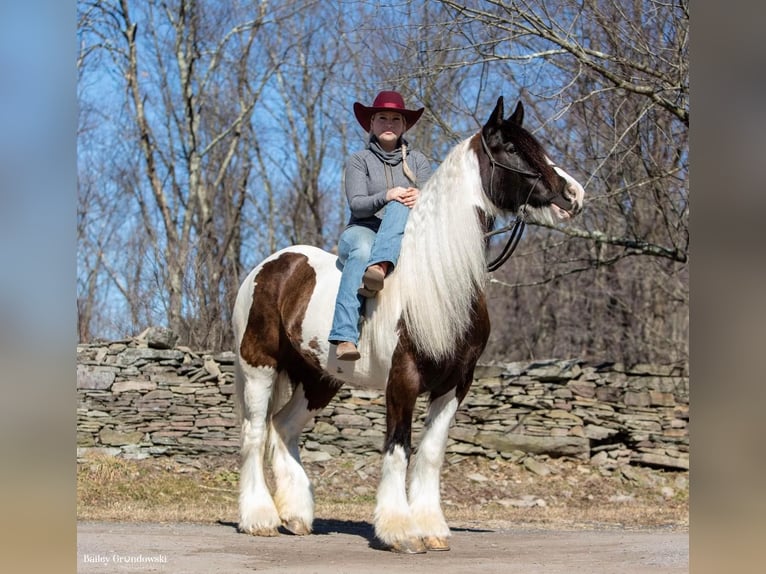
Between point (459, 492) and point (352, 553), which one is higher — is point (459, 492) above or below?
below

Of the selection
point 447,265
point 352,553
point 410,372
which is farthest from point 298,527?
point 447,265

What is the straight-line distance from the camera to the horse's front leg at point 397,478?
5.23 m

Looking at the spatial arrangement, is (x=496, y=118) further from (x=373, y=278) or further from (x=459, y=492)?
(x=459, y=492)

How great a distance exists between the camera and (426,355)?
5.30 meters

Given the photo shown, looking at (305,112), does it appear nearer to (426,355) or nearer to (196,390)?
(196,390)

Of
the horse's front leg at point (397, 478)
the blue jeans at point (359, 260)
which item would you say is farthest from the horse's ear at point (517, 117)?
the horse's front leg at point (397, 478)

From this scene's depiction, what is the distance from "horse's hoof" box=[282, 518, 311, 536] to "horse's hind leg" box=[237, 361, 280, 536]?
0.37 feet

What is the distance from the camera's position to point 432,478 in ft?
18.1

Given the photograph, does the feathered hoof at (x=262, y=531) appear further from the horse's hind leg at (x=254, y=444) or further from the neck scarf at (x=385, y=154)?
the neck scarf at (x=385, y=154)

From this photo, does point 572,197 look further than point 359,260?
No

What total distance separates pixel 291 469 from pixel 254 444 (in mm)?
310

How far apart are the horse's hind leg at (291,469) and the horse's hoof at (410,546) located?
119 cm
